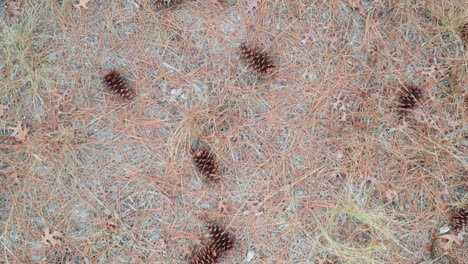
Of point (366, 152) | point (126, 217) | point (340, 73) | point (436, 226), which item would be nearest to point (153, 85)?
point (126, 217)

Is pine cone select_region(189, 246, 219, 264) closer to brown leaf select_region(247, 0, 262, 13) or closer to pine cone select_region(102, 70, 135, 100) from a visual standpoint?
pine cone select_region(102, 70, 135, 100)

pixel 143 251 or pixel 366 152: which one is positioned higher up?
pixel 366 152

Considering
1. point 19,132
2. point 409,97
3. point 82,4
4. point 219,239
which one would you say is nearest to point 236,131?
point 219,239

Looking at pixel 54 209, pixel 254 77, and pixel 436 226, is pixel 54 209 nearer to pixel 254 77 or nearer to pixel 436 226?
pixel 254 77

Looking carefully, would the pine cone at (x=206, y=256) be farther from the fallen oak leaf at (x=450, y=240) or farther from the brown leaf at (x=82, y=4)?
the brown leaf at (x=82, y=4)

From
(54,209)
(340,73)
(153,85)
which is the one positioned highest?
(340,73)
